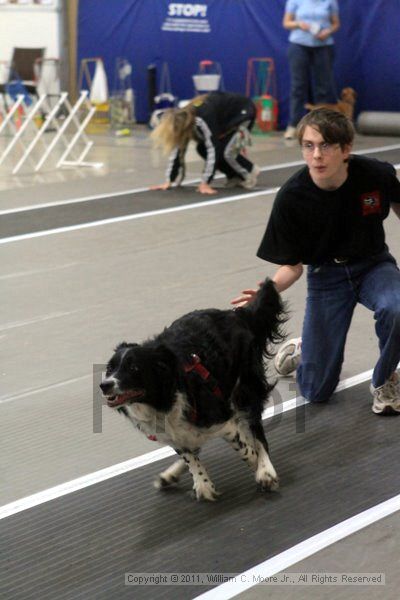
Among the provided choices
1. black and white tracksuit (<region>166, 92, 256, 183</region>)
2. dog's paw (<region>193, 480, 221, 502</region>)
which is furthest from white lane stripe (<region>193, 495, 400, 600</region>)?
black and white tracksuit (<region>166, 92, 256, 183</region>)

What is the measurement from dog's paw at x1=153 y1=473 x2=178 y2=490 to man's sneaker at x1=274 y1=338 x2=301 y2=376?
139cm

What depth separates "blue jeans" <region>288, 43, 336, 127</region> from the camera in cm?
1430

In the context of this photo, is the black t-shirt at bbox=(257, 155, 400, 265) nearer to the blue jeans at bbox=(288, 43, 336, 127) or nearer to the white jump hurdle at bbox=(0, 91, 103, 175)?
the white jump hurdle at bbox=(0, 91, 103, 175)

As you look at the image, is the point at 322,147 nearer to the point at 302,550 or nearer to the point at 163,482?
the point at 163,482

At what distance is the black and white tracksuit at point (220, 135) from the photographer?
10.3m

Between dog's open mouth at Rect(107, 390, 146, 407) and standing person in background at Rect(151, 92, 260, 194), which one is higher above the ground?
dog's open mouth at Rect(107, 390, 146, 407)

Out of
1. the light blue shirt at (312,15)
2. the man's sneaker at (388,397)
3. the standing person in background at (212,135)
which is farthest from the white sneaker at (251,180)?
the man's sneaker at (388,397)

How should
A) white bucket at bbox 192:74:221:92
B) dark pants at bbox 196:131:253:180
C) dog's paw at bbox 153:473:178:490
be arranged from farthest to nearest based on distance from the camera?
white bucket at bbox 192:74:221:92 < dark pants at bbox 196:131:253:180 < dog's paw at bbox 153:473:178:490

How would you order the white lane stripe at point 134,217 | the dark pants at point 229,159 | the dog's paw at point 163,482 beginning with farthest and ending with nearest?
the dark pants at point 229,159 → the white lane stripe at point 134,217 → the dog's paw at point 163,482

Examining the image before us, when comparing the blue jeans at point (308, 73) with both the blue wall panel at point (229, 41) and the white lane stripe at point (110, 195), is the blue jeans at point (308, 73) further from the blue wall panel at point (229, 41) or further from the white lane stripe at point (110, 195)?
the white lane stripe at point (110, 195)

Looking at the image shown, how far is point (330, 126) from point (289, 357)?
1.45 metres

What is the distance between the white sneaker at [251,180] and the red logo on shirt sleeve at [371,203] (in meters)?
6.21

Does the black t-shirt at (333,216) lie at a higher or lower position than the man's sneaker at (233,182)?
higher

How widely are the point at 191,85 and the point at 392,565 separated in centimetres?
1412
